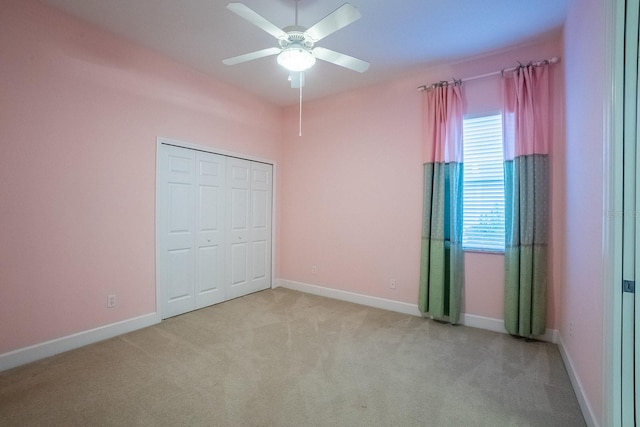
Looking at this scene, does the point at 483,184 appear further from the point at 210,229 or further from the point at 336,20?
the point at 210,229

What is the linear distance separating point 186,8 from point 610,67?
2916 mm

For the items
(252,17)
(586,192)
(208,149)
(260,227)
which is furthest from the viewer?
(260,227)

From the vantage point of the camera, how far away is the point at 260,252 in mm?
4504

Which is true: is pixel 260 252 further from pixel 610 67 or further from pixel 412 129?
pixel 610 67

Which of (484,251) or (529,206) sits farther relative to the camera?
(484,251)

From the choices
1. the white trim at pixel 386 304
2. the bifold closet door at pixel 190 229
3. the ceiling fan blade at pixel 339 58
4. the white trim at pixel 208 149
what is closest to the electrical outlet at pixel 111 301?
the bifold closet door at pixel 190 229

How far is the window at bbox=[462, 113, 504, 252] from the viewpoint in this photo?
9.94 feet

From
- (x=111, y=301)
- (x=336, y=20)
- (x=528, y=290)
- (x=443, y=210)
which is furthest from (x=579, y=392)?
(x=111, y=301)

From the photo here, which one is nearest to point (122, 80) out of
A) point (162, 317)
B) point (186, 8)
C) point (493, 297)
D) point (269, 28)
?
point (186, 8)

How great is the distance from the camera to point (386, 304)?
Answer: 3.69m

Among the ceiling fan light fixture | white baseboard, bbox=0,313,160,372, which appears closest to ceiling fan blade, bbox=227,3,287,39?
the ceiling fan light fixture

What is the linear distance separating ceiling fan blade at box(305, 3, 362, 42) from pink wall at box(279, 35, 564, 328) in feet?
6.33

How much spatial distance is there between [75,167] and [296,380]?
2.68 meters

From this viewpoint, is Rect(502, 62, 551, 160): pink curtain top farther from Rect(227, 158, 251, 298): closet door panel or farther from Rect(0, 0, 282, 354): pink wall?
Rect(0, 0, 282, 354): pink wall
